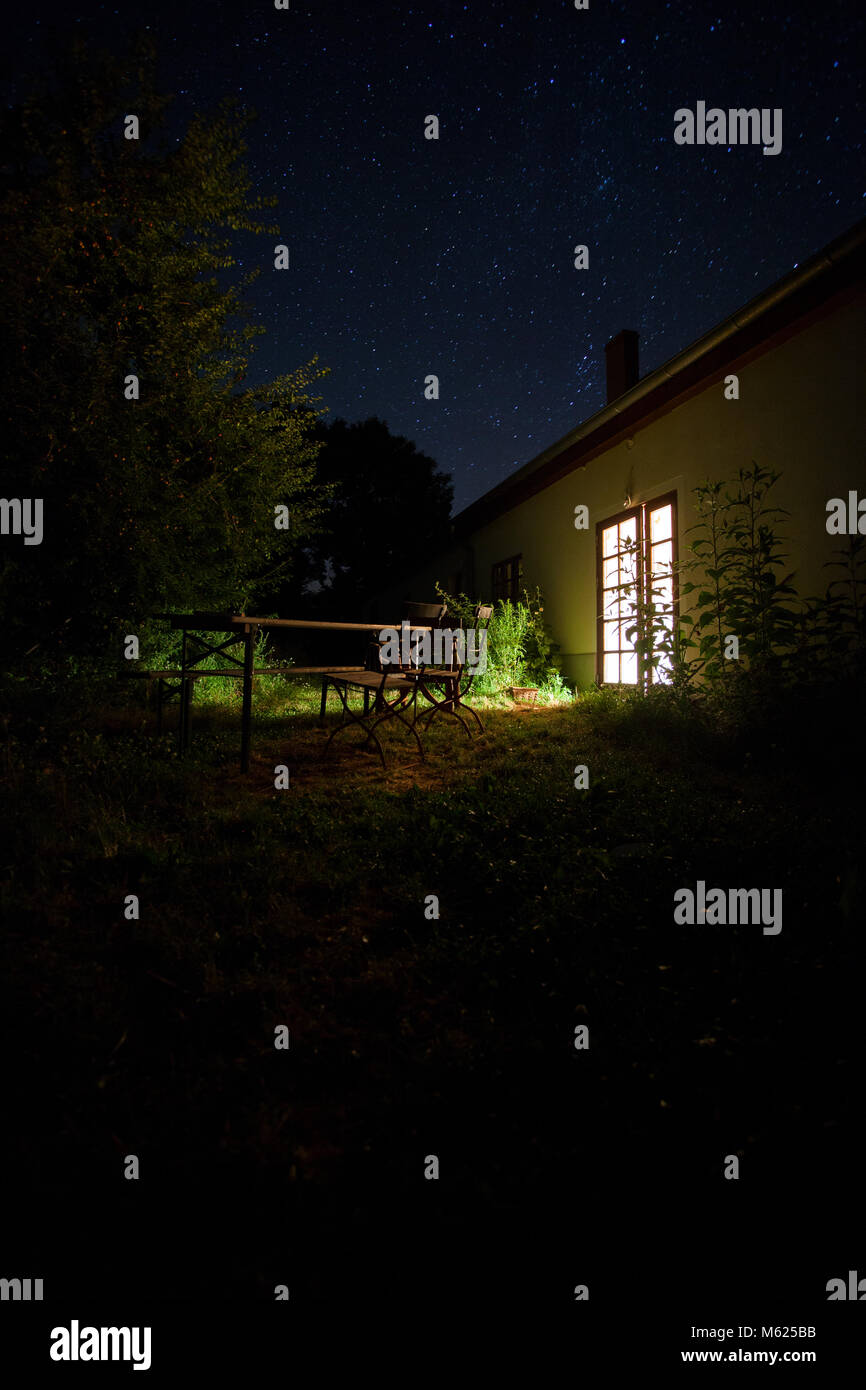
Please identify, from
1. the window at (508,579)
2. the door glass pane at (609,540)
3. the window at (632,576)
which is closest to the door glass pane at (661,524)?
the window at (632,576)

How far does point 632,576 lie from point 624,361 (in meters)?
3.81

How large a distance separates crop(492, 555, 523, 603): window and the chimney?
2.84 metres

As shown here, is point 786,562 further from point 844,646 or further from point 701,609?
point 844,646

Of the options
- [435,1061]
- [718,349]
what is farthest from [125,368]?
[435,1061]

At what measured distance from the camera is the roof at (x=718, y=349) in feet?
14.4

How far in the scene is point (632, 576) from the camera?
700 cm

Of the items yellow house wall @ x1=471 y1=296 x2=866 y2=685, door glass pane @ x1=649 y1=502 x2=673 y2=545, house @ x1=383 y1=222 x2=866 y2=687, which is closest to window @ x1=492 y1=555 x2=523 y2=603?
house @ x1=383 y1=222 x2=866 y2=687

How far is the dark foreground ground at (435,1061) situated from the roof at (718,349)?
13.1 ft

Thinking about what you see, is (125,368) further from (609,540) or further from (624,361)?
(624,361)

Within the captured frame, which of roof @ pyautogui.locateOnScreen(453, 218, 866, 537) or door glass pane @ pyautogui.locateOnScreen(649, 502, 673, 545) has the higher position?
roof @ pyautogui.locateOnScreen(453, 218, 866, 537)

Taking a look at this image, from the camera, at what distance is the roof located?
4.39 m

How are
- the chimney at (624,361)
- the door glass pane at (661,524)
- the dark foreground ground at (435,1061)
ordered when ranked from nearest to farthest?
the dark foreground ground at (435,1061), the door glass pane at (661,524), the chimney at (624,361)

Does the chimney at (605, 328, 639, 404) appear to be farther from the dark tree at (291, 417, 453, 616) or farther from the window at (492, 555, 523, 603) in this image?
the dark tree at (291, 417, 453, 616)

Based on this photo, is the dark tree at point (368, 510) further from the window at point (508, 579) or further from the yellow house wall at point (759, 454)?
the yellow house wall at point (759, 454)
